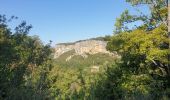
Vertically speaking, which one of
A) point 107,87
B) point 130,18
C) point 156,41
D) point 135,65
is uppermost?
point 130,18

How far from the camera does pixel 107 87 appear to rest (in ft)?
114

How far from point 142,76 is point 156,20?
15.9ft

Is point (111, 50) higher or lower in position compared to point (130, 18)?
lower

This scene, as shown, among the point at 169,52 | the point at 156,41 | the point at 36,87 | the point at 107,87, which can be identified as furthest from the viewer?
the point at 107,87

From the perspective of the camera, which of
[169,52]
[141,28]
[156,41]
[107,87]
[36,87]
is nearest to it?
[36,87]

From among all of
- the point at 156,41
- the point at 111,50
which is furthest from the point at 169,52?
the point at 111,50

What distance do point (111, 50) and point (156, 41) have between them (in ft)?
15.2

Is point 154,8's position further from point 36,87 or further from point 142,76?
point 36,87

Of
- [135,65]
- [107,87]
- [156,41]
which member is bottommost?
[107,87]

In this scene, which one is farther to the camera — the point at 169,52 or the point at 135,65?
the point at 135,65

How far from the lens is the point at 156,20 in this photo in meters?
31.1

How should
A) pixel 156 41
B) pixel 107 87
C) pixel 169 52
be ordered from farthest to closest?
pixel 107 87
pixel 156 41
pixel 169 52

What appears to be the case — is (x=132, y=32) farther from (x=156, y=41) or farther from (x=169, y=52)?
(x=169, y=52)

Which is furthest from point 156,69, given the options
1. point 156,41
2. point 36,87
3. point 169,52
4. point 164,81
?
point 36,87
